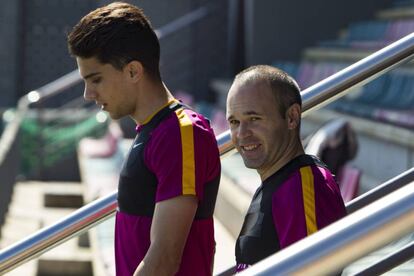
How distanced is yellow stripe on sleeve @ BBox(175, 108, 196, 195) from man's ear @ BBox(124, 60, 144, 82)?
0.11 metres

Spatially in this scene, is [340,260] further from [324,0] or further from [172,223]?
[324,0]

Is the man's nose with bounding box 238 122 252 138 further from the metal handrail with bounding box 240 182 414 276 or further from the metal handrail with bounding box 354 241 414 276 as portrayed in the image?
the metal handrail with bounding box 240 182 414 276

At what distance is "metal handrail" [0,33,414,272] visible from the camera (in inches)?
98.4

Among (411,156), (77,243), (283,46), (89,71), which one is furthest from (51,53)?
(89,71)

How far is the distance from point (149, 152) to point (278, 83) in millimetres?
320

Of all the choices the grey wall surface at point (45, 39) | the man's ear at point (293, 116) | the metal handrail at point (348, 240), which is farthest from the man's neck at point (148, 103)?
the grey wall surface at point (45, 39)

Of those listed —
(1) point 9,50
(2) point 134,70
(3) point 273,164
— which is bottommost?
(3) point 273,164

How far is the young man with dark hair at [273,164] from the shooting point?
166 cm

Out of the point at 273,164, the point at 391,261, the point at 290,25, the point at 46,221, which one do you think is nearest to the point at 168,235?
the point at 273,164

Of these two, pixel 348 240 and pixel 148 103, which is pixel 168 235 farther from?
pixel 348 240

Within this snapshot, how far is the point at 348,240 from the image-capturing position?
1.13 metres

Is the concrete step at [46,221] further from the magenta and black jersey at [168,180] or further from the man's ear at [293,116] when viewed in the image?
the man's ear at [293,116]

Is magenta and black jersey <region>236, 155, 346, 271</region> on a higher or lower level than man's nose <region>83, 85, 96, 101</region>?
lower

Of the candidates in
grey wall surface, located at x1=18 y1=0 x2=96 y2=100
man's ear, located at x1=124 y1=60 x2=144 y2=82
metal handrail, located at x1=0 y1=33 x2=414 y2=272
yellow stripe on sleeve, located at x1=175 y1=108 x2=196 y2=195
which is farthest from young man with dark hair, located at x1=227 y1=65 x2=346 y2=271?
grey wall surface, located at x1=18 y1=0 x2=96 y2=100
